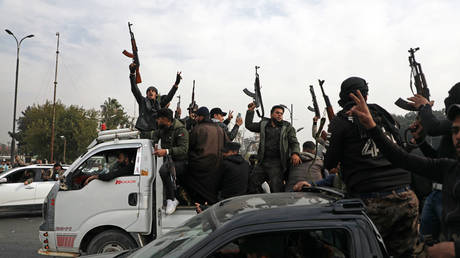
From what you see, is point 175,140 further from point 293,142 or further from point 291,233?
point 291,233

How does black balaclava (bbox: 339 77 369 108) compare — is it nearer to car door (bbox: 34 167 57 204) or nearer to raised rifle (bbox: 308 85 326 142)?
raised rifle (bbox: 308 85 326 142)

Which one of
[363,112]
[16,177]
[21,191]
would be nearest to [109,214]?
[363,112]

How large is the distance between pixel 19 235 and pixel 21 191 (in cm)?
231

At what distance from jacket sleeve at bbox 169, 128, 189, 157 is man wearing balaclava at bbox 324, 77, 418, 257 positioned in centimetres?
266

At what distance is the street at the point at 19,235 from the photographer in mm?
7055

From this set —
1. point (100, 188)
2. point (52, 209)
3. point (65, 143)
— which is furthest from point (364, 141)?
point (65, 143)

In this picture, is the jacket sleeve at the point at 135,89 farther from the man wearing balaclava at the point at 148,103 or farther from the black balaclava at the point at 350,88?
the black balaclava at the point at 350,88

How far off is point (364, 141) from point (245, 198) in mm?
1031

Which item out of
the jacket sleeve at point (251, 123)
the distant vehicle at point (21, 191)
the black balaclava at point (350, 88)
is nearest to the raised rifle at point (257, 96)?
the jacket sleeve at point (251, 123)

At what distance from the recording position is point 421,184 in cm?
406

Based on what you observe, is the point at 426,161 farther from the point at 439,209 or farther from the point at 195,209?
the point at 195,209

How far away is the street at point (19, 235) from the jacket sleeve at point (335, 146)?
19.6ft

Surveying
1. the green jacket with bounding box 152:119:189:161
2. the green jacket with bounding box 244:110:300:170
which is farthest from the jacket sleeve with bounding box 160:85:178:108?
the green jacket with bounding box 244:110:300:170

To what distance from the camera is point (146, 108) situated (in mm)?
6527
